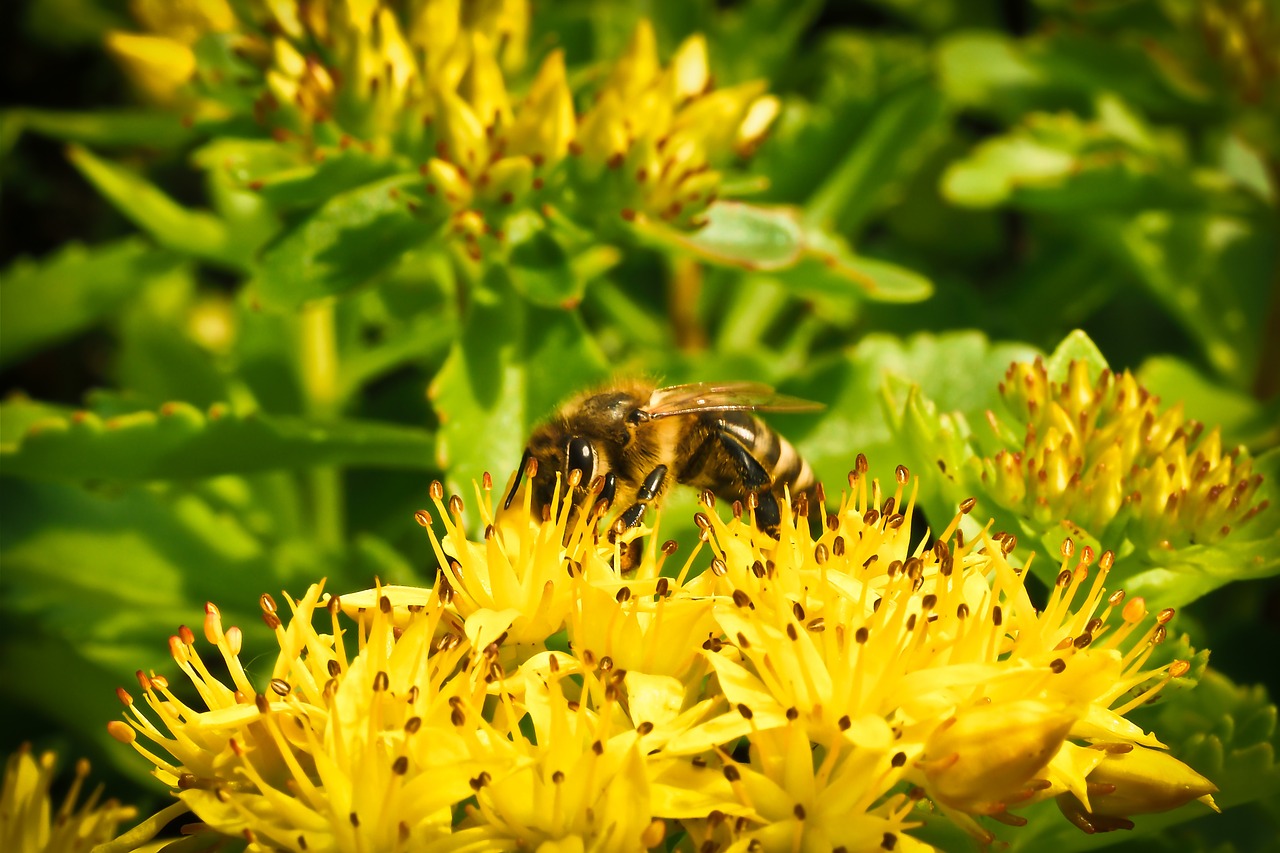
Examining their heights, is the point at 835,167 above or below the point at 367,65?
above

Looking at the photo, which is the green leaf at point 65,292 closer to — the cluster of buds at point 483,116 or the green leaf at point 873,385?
the cluster of buds at point 483,116

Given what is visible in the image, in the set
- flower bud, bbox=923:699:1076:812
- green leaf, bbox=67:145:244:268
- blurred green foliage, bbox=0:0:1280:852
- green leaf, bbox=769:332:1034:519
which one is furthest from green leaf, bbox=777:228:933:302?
green leaf, bbox=67:145:244:268

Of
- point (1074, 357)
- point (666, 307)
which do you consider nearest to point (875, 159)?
point (666, 307)

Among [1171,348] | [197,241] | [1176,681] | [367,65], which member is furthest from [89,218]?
[1176,681]

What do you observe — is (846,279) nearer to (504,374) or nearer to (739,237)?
(739,237)

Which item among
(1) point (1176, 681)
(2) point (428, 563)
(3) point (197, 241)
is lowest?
(1) point (1176, 681)

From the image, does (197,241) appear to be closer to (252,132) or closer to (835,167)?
(252,132)
